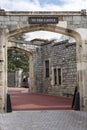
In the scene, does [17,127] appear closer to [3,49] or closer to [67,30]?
[3,49]

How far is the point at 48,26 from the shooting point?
34.7 feet

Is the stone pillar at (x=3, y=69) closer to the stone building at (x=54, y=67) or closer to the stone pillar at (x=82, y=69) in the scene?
the stone pillar at (x=82, y=69)

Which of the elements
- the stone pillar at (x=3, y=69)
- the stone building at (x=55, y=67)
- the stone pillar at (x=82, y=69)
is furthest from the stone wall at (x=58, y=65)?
the stone pillar at (x=3, y=69)

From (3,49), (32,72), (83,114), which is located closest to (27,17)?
(3,49)

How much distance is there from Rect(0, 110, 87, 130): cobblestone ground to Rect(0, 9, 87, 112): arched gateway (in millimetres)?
1046

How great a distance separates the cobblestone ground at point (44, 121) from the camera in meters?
7.40

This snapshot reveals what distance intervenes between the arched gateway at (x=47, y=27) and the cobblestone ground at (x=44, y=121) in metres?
1.05

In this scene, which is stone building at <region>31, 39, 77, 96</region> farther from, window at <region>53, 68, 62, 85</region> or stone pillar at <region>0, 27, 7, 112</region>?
stone pillar at <region>0, 27, 7, 112</region>

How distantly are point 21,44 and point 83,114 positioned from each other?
11.4 metres

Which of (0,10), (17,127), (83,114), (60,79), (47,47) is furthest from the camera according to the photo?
(47,47)

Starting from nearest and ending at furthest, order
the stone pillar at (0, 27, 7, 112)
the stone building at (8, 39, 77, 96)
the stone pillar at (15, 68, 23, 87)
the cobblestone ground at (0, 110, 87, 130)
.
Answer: the cobblestone ground at (0, 110, 87, 130) < the stone pillar at (0, 27, 7, 112) < the stone building at (8, 39, 77, 96) < the stone pillar at (15, 68, 23, 87)

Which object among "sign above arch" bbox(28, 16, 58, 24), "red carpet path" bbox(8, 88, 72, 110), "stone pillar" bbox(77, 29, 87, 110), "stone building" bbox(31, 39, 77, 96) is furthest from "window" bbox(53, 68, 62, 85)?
"sign above arch" bbox(28, 16, 58, 24)

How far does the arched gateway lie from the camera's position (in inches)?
405

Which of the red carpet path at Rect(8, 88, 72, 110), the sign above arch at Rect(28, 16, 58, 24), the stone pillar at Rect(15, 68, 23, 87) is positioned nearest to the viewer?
the sign above arch at Rect(28, 16, 58, 24)
